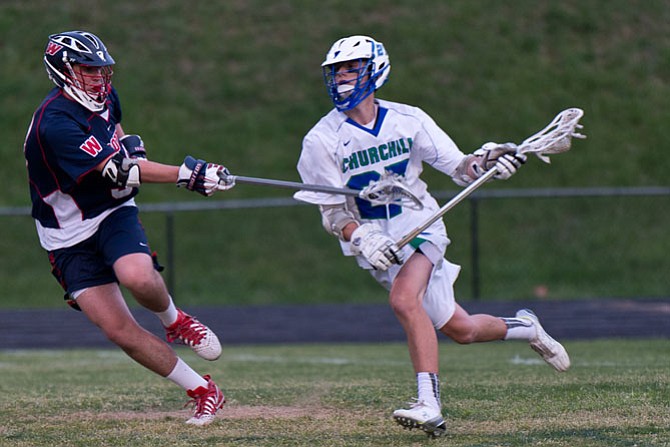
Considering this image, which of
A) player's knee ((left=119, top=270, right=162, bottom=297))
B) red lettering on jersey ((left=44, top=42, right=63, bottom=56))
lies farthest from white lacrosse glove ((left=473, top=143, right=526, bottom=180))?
red lettering on jersey ((left=44, top=42, right=63, bottom=56))

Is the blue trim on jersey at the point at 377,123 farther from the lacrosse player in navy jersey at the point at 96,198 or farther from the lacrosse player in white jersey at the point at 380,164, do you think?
the lacrosse player in navy jersey at the point at 96,198

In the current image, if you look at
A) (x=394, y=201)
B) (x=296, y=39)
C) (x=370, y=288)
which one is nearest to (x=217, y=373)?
(x=394, y=201)

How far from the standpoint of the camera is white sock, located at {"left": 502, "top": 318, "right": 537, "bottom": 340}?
643cm

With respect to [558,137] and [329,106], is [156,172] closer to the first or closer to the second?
[558,137]

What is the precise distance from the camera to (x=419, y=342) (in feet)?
17.7

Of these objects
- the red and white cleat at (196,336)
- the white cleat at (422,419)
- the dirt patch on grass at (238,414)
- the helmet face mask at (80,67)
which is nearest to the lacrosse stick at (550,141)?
the white cleat at (422,419)

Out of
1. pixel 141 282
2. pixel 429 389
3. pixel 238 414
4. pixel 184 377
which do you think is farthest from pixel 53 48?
pixel 429 389

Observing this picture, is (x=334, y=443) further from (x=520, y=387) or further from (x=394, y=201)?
(x=520, y=387)

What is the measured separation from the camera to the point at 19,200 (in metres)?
17.0

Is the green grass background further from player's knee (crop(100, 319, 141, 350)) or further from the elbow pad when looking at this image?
the elbow pad

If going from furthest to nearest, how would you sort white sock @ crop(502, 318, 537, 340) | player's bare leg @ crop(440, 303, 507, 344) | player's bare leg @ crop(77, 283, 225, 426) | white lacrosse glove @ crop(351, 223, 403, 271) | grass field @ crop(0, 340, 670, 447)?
white sock @ crop(502, 318, 537, 340), player's bare leg @ crop(440, 303, 507, 344), player's bare leg @ crop(77, 283, 225, 426), white lacrosse glove @ crop(351, 223, 403, 271), grass field @ crop(0, 340, 670, 447)

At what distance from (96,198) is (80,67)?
0.66 metres

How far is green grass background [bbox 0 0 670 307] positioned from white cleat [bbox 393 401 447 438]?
32.0ft

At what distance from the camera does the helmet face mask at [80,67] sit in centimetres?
570
